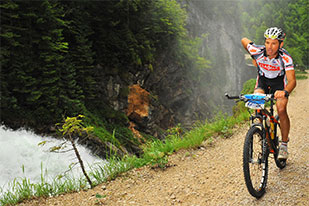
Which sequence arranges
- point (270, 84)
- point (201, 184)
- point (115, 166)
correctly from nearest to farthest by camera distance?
point (270, 84), point (201, 184), point (115, 166)

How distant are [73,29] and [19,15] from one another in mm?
3148

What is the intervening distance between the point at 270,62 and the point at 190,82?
23257 mm

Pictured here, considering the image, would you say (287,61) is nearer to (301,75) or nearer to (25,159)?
(25,159)

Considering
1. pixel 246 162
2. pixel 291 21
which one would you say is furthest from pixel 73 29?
pixel 291 21

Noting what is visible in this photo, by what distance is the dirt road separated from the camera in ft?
12.6

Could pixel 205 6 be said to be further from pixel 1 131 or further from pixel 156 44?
pixel 1 131

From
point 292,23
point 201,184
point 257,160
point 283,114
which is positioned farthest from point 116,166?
point 292,23

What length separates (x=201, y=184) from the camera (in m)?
4.58

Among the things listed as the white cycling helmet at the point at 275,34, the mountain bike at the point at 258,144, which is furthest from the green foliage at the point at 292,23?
the mountain bike at the point at 258,144

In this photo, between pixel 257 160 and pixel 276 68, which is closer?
pixel 257 160

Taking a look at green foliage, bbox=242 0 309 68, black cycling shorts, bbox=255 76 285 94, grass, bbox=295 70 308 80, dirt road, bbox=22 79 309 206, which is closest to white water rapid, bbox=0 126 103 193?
dirt road, bbox=22 79 309 206

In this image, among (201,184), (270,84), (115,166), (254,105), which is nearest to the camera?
(254,105)

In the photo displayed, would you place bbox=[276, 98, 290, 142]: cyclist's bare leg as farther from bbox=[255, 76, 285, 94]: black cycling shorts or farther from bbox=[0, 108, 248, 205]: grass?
bbox=[0, 108, 248, 205]: grass

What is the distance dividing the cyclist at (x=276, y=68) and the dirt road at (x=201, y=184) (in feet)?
1.87
